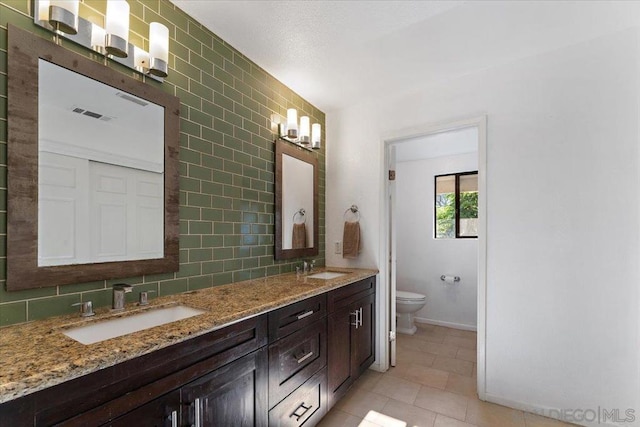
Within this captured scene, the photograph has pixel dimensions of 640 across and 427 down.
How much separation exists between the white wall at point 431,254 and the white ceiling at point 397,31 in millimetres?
1930

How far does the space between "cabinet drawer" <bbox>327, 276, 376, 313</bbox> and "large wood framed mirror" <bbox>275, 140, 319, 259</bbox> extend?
1.84 feet

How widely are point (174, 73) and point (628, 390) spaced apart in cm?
322

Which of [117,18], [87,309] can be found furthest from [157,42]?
[87,309]

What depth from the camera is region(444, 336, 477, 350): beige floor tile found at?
3215mm

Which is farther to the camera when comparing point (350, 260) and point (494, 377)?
point (350, 260)

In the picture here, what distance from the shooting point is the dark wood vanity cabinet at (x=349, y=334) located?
1.99 metres

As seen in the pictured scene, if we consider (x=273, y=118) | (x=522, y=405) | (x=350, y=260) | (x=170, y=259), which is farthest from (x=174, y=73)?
(x=522, y=405)

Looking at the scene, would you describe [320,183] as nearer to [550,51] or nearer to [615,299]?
[550,51]

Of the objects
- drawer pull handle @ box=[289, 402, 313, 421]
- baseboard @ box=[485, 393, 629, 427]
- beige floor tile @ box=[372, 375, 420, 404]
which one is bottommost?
beige floor tile @ box=[372, 375, 420, 404]

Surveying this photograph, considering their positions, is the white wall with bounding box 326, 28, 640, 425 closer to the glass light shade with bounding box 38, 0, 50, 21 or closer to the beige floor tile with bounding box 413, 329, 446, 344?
the beige floor tile with bounding box 413, 329, 446, 344

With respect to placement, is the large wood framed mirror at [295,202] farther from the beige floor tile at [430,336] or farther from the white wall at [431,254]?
the white wall at [431,254]

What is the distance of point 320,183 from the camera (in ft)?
9.71

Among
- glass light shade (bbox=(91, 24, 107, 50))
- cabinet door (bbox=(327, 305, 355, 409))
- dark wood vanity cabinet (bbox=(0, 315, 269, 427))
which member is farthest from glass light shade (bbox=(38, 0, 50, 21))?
cabinet door (bbox=(327, 305, 355, 409))

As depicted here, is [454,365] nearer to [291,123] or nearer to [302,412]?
[302,412]
